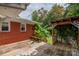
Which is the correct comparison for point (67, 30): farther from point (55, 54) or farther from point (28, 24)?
point (28, 24)

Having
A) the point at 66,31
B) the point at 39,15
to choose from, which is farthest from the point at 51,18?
the point at 66,31

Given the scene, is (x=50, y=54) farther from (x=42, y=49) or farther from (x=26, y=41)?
(x=26, y=41)

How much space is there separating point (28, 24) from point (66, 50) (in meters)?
0.85

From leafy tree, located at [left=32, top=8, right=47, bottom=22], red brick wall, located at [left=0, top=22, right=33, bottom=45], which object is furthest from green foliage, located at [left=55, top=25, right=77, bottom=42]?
red brick wall, located at [left=0, top=22, right=33, bottom=45]

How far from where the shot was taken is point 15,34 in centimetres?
321

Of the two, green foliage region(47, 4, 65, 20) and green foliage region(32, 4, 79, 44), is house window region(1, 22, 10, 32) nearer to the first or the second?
green foliage region(32, 4, 79, 44)

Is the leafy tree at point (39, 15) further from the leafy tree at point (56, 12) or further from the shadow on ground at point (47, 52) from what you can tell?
the shadow on ground at point (47, 52)

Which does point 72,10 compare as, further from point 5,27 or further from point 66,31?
point 5,27

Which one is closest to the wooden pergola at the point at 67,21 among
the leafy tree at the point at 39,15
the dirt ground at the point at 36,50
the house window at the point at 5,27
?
the leafy tree at the point at 39,15

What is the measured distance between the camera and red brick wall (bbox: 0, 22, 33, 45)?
314 centimetres

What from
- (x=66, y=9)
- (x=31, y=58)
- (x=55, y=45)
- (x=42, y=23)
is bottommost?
(x=31, y=58)

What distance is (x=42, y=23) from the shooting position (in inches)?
126

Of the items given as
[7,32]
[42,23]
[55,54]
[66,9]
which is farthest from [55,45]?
[7,32]

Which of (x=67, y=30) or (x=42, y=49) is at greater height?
(x=67, y=30)
